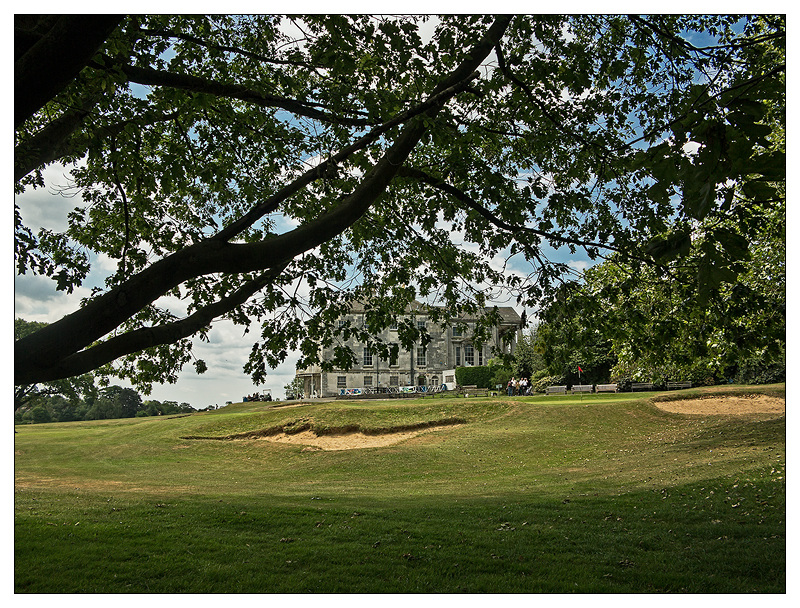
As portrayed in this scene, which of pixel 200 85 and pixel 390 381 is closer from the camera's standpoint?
pixel 200 85

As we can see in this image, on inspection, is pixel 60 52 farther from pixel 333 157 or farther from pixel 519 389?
pixel 519 389

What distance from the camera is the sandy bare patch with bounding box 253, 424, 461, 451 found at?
79.2 feet

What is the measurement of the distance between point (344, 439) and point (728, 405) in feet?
60.1

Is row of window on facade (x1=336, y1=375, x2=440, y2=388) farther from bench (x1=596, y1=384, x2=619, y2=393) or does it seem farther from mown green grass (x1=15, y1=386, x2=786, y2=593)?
mown green grass (x1=15, y1=386, x2=786, y2=593)

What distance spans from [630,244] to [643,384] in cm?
3253

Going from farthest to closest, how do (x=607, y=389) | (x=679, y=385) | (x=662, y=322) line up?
(x=607, y=389) → (x=679, y=385) → (x=662, y=322)

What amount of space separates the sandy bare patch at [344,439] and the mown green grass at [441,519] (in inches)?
94.2

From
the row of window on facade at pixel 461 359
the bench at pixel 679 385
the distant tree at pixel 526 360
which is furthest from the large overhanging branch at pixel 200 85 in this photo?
the row of window on facade at pixel 461 359

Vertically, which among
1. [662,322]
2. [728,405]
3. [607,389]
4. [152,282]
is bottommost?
[607,389]

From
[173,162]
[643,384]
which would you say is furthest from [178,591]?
[643,384]

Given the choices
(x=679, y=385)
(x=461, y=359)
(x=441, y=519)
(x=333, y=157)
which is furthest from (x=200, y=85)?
(x=461, y=359)

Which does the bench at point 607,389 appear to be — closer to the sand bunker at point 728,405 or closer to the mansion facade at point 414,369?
the sand bunker at point 728,405

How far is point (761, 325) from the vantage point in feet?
26.2

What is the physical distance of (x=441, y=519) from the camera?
9.07m
